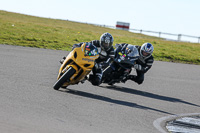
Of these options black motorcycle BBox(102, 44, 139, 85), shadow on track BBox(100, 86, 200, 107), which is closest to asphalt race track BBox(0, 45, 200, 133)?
shadow on track BBox(100, 86, 200, 107)

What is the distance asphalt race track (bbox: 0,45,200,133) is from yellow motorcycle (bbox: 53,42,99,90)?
0.98 ft

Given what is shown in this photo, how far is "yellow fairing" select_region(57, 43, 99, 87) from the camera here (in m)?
8.58

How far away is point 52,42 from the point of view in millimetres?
23953

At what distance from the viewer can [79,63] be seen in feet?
28.1

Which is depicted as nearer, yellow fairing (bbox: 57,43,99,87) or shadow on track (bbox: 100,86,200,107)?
yellow fairing (bbox: 57,43,99,87)

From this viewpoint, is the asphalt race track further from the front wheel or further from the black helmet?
the black helmet

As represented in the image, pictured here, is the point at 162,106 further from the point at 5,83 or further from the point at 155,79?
the point at 155,79

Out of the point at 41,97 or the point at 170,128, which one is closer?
the point at 170,128

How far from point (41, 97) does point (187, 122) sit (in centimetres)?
283

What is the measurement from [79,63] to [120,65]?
7.72ft

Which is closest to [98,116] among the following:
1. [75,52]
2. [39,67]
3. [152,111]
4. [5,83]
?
[152,111]

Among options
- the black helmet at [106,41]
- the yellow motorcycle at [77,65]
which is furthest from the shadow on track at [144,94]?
the yellow motorcycle at [77,65]

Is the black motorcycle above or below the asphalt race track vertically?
above

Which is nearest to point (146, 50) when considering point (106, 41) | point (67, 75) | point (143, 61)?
point (143, 61)
